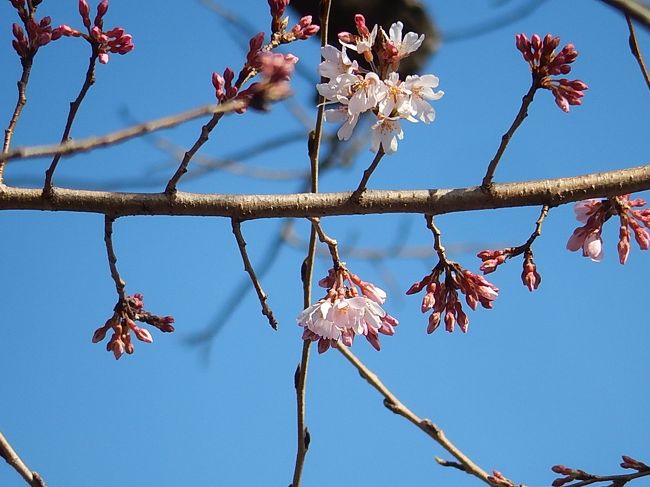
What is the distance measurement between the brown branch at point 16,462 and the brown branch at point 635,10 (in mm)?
1800

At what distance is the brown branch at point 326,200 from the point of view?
2.32 metres

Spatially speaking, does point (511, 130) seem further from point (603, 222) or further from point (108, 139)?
point (108, 139)

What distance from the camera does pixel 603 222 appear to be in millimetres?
2648

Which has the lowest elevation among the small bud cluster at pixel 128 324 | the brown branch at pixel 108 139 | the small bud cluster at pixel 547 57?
the brown branch at pixel 108 139

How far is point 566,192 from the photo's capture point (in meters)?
2.37

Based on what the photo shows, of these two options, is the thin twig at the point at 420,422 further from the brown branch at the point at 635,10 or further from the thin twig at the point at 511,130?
the brown branch at the point at 635,10

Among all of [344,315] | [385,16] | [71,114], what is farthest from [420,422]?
[385,16]

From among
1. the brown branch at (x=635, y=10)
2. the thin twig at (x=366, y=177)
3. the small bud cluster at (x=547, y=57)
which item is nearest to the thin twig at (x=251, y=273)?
the thin twig at (x=366, y=177)

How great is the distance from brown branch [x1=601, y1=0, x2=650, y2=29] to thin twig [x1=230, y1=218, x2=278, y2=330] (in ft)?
4.46

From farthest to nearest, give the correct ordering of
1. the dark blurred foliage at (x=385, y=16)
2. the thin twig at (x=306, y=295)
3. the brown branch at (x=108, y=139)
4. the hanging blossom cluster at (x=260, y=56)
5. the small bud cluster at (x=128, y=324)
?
the dark blurred foliage at (x=385, y=16), the small bud cluster at (x=128, y=324), the thin twig at (x=306, y=295), the hanging blossom cluster at (x=260, y=56), the brown branch at (x=108, y=139)

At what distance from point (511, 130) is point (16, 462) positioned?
1.61 metres

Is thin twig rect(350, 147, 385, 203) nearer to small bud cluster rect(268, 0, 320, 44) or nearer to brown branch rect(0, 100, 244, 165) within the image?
small bud cluster rect(268, 0, 320, 44)

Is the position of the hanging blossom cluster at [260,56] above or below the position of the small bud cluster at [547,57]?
below

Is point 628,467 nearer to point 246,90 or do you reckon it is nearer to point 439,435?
point 439,435
